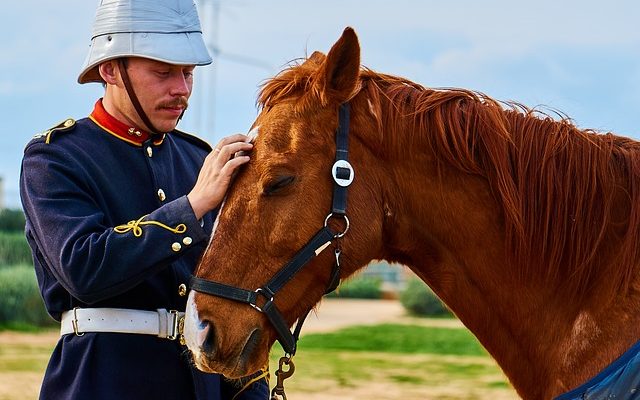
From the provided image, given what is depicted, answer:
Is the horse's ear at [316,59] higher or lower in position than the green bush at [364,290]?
higher

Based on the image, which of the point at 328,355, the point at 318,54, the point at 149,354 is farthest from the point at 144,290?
the point at 328,355

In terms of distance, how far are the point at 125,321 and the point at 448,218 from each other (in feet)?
3.71

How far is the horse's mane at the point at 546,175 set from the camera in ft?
9.61

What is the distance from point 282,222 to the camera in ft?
9.77

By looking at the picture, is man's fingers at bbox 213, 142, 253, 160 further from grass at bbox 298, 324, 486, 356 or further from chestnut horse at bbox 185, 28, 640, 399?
grass at bbox 298, 324, 486, 356

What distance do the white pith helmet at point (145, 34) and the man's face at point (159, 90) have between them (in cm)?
6

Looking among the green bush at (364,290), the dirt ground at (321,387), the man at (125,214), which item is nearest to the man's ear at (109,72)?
the man at (125,214)

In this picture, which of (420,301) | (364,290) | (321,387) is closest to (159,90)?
(321,387)

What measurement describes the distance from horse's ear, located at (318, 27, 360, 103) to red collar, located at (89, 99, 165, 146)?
2.39ft

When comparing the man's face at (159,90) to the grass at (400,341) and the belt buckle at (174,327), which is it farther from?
the grass at (400,341)

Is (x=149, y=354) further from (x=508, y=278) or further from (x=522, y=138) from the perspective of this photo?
(x=522, y=138)

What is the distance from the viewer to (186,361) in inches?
127

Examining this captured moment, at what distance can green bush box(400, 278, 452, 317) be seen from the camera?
2180 centimetres

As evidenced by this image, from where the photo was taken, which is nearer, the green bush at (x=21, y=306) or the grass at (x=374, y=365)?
the grass at (x=374, y=365)
